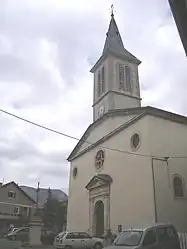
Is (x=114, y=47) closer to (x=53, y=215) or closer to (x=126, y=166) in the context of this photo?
(x=126, y=166)

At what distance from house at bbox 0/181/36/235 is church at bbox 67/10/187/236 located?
17.6m

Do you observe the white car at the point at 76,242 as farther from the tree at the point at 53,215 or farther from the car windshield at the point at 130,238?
the tree at the point at 53,215

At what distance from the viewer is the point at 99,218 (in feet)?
80.9

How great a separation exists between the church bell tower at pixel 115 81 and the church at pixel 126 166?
98 millimetres

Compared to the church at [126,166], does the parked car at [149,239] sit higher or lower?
lower

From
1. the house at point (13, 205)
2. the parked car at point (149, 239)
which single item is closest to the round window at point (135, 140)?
the parked car at point (149, 239)

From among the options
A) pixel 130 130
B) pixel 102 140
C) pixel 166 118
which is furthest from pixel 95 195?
pixel 166 118

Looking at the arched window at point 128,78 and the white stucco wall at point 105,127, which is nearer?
the white stucco wall at point 105,127

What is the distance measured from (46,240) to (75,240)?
6.21 meters

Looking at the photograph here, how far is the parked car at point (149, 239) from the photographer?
34.7 ft

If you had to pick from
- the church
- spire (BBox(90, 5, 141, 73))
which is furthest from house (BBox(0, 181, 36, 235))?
spire (BBox(90, 5, 141, 73))

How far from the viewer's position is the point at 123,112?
79.3 ft

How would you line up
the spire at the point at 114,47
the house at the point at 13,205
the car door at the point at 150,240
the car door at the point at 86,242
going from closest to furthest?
the car door at the point at 150,240 < the car door at the point at 86,242 < the spire at the point at 114,47 < the house at the point at 13,205

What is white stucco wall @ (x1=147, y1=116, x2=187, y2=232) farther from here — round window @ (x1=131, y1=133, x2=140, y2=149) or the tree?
the tree
